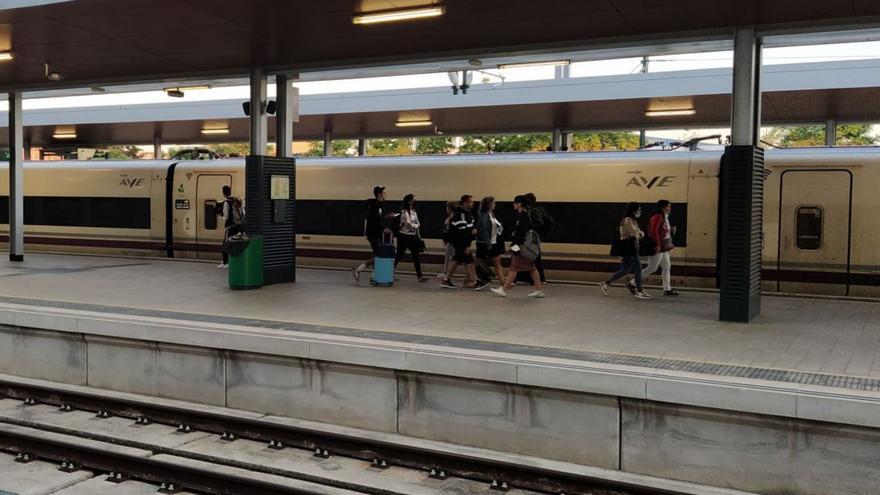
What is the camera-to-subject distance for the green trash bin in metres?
12.8

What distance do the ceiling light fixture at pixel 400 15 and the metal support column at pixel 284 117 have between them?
3.91 meters

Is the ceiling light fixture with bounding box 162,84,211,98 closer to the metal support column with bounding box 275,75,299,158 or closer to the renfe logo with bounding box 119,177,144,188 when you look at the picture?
the metal support column with bounding box 275,75,299,158

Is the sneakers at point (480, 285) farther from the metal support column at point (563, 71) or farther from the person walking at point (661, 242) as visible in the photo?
the metal support column at point (563, 71)

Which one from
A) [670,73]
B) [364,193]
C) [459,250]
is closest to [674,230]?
[459,250]

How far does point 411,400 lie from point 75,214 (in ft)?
51.5

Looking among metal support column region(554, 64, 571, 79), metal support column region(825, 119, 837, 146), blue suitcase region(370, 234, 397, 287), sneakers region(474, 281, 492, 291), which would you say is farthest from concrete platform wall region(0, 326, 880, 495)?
metal support column region(554, 64, 571, 79)

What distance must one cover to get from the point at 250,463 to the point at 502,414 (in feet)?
7.46

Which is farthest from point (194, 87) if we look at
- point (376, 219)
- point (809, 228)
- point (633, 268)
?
point (809, 228)

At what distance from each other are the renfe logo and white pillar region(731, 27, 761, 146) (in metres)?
14.4

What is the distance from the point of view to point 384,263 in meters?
13.6

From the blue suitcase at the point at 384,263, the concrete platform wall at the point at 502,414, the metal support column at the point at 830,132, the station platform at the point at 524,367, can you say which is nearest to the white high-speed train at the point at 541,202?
the station platform at the point at 524,367

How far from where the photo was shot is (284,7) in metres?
9.93

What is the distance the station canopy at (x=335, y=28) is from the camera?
32.0ft

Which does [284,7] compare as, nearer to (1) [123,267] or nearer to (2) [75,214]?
(1) [123,267]
